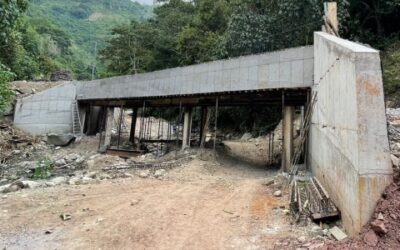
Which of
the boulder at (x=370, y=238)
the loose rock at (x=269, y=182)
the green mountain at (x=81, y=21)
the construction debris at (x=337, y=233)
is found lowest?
Result: the construction debris at (x=337, y=233)

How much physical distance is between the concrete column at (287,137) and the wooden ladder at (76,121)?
46.1 ft

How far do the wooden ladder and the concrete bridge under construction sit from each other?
15 cm

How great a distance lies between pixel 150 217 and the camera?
7.27 meters

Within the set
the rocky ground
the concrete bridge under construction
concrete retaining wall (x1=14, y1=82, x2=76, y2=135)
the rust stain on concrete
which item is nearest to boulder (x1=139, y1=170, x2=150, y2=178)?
the rocky ground

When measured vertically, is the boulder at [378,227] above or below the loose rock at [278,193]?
above

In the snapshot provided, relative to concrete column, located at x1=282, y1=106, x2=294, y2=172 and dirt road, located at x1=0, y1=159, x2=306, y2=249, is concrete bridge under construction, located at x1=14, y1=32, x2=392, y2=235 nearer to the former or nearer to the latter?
concrete column, located at x1=282, y1=106, x2=294, y2=172

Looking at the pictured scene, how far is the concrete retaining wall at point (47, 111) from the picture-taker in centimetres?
2166

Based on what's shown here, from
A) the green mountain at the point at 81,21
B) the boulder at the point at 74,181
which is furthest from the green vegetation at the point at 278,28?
the green mountain at the point at 81,21

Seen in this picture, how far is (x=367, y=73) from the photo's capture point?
4.72m

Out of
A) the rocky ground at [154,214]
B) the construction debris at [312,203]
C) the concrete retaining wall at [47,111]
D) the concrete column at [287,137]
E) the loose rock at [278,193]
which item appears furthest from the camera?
the concrete retaining wall at [47,111]

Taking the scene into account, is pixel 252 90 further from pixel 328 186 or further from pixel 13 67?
pixel 13 67

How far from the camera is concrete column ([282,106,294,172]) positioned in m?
11.6

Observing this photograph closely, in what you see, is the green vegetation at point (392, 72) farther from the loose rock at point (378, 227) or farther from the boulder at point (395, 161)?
the loose rock at point (378, 227)

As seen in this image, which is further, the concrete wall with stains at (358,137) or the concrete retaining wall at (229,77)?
the concrete retaining wall at (229,77)
